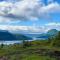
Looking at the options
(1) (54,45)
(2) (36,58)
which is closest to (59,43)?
(1) (54,45)

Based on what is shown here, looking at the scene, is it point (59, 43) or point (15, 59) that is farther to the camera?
point (59, 43)

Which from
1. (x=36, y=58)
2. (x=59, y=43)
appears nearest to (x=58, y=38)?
(x=59, y=43)

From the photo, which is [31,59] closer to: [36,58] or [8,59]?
[36,58]

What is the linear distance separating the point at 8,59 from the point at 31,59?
24.2 ft

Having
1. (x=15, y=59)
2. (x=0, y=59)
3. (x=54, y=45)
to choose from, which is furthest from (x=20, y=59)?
(x=54, y=45)

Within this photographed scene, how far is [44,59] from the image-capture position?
74.4 metres

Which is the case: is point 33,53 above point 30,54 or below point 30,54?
above

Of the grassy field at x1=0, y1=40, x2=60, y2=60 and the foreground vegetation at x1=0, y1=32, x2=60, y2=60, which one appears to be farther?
the foreground vegetation at x1=0, y1=32, x2=60, y2=60

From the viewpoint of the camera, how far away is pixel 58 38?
436ft

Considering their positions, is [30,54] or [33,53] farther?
[33,53]

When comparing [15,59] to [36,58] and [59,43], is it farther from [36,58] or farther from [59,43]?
[59,43]

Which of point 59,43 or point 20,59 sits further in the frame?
point 59,43

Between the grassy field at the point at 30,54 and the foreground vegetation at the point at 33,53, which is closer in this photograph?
the grassy field at the point at 30,54

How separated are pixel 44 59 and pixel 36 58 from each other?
3.96 metres
